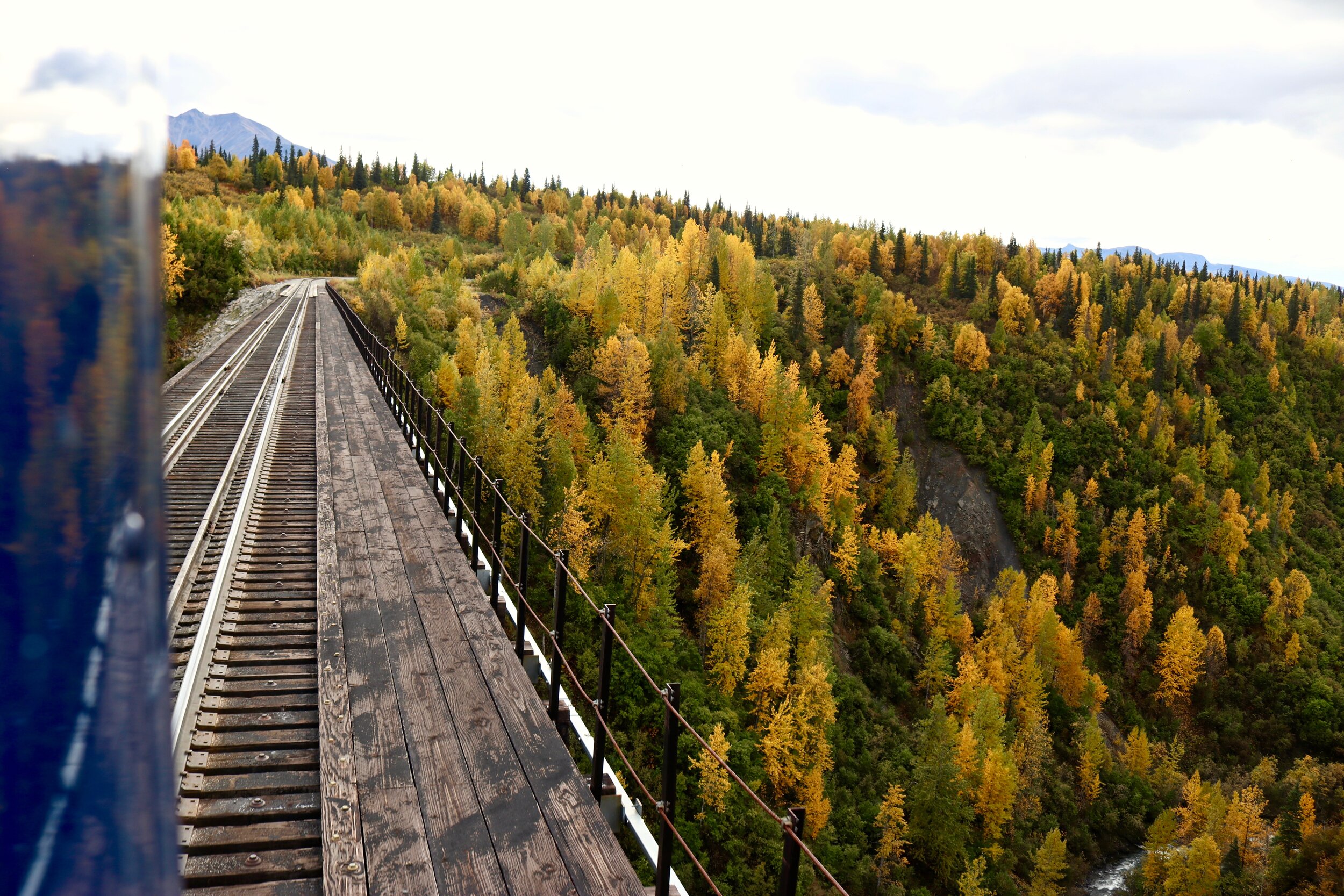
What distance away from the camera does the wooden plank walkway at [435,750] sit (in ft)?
11.4

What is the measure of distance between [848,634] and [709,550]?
19119mm

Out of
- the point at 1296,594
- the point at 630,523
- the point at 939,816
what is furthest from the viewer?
the point at 1296,594

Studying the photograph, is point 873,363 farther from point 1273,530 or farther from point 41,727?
point 41,727

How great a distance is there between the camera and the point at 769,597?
5434 centimetres

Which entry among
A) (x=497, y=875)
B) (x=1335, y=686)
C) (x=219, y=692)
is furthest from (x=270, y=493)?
(x=1335, y=686)

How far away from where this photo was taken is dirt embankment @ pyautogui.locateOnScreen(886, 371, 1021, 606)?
93.8 m

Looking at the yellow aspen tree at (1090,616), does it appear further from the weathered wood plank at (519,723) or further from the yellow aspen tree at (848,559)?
the weathered wood plank at (519,723)

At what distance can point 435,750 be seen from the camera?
4.29 metres

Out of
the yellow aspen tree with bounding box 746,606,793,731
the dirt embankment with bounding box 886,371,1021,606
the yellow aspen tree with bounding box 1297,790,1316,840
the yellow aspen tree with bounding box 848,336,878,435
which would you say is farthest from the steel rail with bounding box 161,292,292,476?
the yellow aspen tree with bounding box 1297,790,1316,840

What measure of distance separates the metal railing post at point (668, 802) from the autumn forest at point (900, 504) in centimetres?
280

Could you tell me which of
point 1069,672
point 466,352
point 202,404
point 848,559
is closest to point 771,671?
point 466,352

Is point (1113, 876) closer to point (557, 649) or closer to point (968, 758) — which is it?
point (968, 758)

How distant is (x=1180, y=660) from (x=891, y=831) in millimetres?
57825

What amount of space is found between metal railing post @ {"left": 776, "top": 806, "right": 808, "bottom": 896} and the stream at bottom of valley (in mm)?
74553
